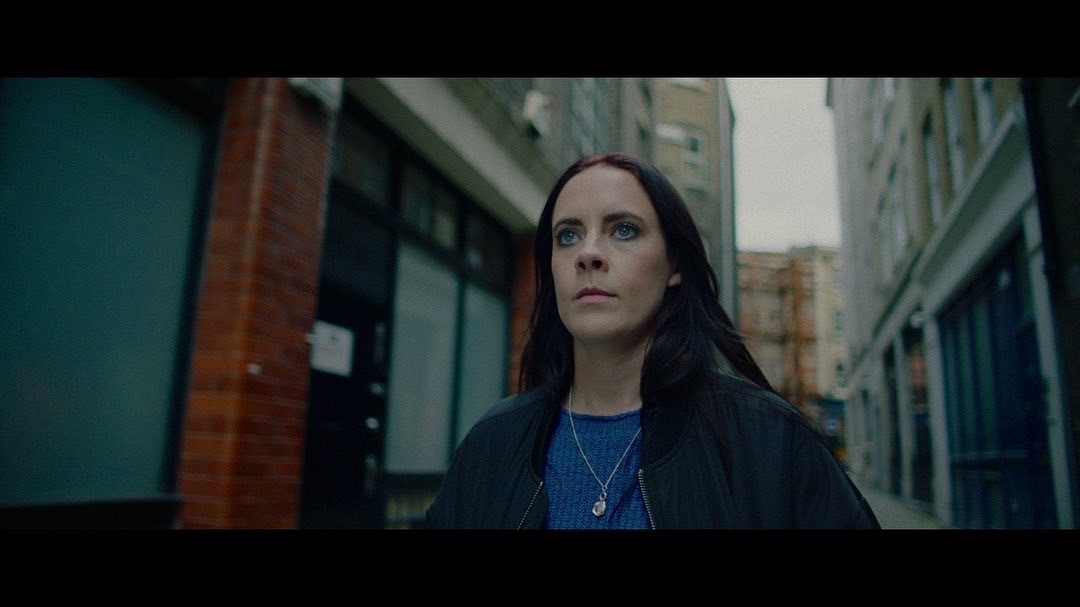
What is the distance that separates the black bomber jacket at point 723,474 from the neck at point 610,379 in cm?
6

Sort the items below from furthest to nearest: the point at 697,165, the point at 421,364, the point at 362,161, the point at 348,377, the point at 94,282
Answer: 1. the point at 421,364
2. the point at 362,161
3. the point at 348,377
4. the point at 94,282
5. the point at 697,165

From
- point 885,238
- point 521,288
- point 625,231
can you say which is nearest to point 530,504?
point 625,231

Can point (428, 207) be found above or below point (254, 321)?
above

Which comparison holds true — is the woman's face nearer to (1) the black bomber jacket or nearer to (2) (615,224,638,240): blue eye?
(2) (615,224,638,240): blue eye

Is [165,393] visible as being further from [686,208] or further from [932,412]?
[932,412]

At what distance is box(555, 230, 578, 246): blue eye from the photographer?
1274mm

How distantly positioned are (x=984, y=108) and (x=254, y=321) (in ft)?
24.7

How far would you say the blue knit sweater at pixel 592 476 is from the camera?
3.83 feet

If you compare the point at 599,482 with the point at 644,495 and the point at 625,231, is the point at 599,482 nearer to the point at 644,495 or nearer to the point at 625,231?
the point at 644,495

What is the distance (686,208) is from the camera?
4.36 feet

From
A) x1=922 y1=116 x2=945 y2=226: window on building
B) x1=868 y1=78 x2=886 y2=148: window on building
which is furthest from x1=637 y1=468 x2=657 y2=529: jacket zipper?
x1=868 y1=78 x2=886 y2=148: window on building

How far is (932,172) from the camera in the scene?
34.6ft
